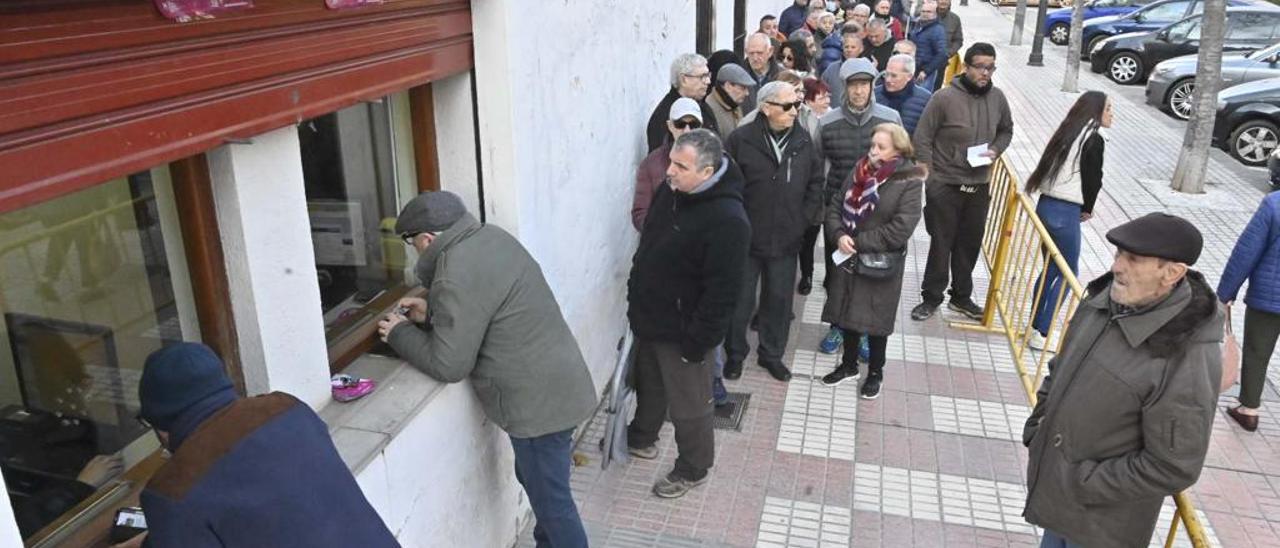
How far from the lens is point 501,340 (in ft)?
10.5

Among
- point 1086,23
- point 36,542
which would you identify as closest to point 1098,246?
point 36,542

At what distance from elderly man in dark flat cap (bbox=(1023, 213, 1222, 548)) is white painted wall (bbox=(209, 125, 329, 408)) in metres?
2.46

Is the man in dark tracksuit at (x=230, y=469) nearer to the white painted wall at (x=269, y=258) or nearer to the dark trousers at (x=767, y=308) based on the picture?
the white painted wall at (x=269, y=258)

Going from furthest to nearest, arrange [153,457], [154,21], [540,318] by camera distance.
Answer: [540,318], [153,457], [154,21]

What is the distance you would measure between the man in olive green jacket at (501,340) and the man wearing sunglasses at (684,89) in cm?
223

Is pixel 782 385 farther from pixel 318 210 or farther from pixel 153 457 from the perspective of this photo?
pixel 153 457

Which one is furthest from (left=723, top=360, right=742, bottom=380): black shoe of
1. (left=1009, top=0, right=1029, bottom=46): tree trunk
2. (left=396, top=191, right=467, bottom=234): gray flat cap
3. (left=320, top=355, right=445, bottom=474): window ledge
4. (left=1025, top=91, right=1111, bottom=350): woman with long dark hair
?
(left=1009, top=0, right=1029, bottom=46): tree trunk

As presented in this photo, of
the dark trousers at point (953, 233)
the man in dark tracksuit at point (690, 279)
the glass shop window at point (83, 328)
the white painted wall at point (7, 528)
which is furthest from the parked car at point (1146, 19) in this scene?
the white painted wall at point (7, 528)

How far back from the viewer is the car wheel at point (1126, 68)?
1778 cm

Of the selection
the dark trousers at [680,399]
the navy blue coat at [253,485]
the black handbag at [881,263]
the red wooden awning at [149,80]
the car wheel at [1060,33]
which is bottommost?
the car wheel at [1060,33]

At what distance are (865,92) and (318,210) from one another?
357 centimetres

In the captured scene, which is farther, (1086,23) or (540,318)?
(1086,23)

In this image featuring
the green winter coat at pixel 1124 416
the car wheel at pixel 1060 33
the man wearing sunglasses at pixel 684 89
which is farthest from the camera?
the car wheel at pixel 1060 33

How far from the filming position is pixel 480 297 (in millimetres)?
3066
